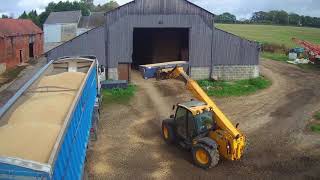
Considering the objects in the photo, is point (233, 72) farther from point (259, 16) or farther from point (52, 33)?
point (259, 16)

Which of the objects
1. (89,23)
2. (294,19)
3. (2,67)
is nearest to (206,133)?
(2,67)

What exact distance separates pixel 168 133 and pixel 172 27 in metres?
16.1

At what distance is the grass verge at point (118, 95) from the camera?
88.8ft

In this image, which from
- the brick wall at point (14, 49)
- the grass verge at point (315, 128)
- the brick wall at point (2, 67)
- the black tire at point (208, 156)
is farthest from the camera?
the brick wall at point (14, 49)

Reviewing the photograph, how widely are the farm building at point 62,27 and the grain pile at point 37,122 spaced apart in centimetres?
Result: 6178

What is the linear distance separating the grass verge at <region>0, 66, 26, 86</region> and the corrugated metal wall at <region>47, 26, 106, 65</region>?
7.05m

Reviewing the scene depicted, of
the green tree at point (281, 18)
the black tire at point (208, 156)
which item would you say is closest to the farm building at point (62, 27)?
the black tire at point (208, 156)

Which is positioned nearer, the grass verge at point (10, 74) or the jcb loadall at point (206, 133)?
the jcb loadall at point (206, 133)

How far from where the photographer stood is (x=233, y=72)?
3412 cm

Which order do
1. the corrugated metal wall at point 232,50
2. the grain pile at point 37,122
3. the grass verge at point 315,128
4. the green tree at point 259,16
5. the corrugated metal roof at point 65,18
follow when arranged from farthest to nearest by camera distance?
the green tree at point 259,16
the corrugated metal roof at point 65,18
the corrugated metal wall at point 232,50
the grass verge at point 315,128
the grain pile at point 37,122

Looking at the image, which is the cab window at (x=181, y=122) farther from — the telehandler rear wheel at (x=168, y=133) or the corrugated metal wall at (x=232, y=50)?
the corrugated metal wall at (x=232, y=50)

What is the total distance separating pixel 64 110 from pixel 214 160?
640 cm

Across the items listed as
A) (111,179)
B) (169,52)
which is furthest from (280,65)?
(111,179)

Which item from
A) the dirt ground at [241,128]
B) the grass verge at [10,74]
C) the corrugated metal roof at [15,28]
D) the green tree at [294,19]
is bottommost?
the dirt ground at [241,128]
